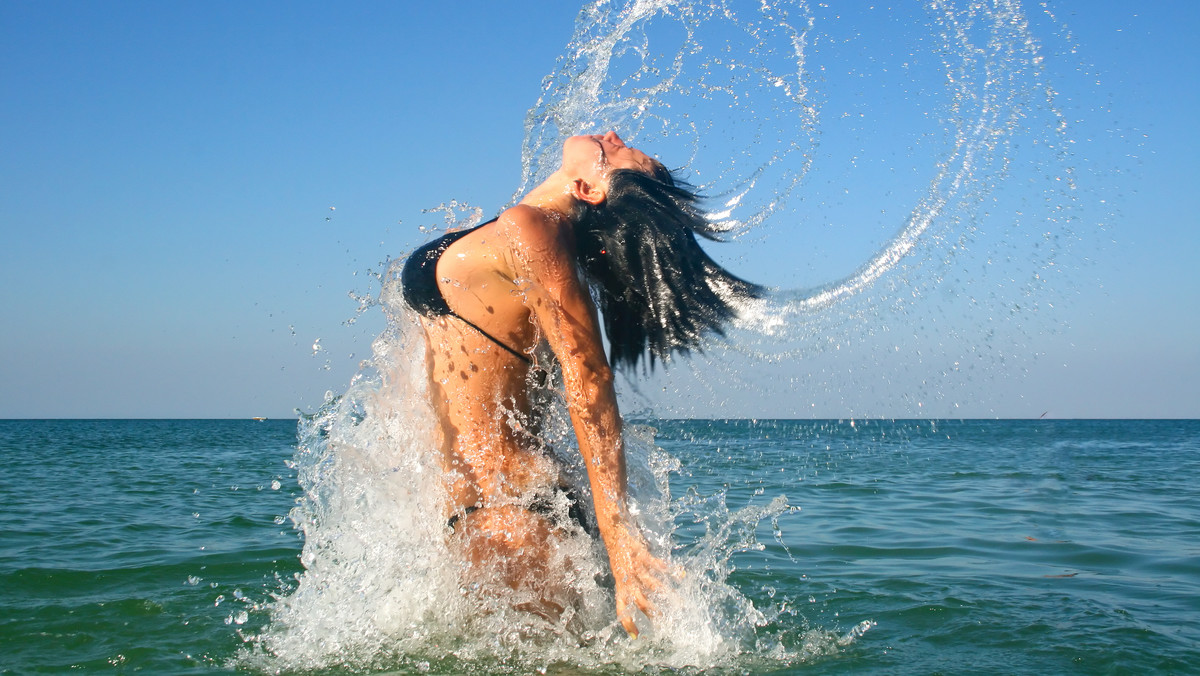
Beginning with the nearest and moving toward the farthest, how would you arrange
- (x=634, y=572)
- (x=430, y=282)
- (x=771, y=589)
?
(x=634, y=572)
(x=430, y=282)
(x=771, y=589)

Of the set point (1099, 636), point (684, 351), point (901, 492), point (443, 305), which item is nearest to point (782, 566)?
point (1099, 636)

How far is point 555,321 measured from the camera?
2.21 m

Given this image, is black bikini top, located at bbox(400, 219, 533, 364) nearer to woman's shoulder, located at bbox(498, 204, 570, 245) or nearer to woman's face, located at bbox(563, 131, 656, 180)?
woman's shoulder, located at bbox(498, 204, 570, 245)

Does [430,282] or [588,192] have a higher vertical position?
[588,192]

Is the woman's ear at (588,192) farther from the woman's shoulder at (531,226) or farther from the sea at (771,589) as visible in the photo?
the sea at (771,589)

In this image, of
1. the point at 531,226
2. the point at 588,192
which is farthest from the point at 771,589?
the point at 531,226

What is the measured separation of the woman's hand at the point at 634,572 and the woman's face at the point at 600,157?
1057mm

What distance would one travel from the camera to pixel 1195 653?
10.3ft

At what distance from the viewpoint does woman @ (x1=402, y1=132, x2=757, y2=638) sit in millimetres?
2207

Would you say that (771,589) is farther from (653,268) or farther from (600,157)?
(600,157)

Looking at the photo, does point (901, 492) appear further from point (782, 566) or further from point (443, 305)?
point (443, 305)

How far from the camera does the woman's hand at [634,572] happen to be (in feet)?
7.14

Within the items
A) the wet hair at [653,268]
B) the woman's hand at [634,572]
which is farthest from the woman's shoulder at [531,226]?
the woman's hand at [634,572]

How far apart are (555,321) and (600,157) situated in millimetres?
613
